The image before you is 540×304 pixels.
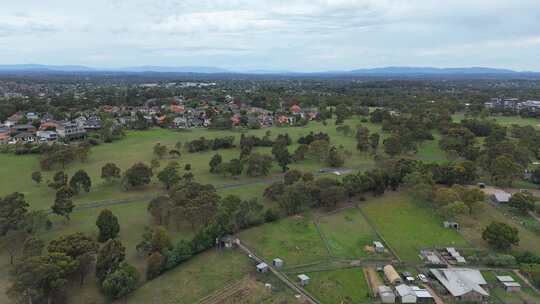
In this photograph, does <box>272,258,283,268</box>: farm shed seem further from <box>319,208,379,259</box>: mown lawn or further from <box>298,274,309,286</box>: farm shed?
<box>319,208,379,259</box>: mown lawn

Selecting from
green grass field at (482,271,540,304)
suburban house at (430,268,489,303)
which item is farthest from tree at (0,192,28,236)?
green grass field at (482,271,540,304)

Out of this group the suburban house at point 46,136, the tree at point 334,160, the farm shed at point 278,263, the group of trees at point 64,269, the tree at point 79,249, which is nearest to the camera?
the group of trees at point 64,269

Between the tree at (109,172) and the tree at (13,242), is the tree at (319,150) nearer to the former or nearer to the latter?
the tree at (109,172)

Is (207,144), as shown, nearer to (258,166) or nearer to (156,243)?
(258,166)

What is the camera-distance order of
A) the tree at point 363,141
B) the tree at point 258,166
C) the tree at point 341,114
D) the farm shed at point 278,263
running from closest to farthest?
1. the farm shed at point 278,263
2. the tree at point 258,166
3. the tree at point 363,141
4. the tree at point 341,114

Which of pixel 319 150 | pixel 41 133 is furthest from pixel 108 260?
pixel 41 133

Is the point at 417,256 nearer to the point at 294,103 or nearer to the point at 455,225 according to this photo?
the point at 455,225

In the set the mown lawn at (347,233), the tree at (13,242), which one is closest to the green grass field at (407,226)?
the mown lawn at (347,233)
